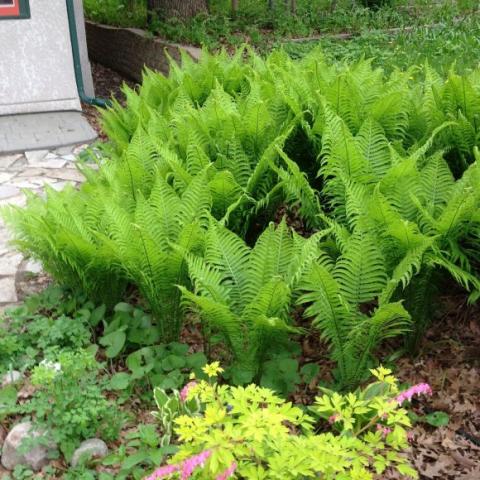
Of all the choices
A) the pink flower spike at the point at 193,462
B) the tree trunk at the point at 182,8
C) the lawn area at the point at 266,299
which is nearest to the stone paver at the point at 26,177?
the lawn area at the point at 266,299

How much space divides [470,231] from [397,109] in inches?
46.6

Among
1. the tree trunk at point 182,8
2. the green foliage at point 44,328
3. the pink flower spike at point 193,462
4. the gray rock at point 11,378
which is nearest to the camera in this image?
the pink flower spike at point 193,462

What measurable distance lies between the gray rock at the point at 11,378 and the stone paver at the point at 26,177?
3.70 ft

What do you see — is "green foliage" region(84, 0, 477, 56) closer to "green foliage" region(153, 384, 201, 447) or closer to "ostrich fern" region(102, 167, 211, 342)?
"ostrich fern" region(102, 167, 211, 342)

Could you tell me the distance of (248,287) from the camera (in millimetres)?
3125

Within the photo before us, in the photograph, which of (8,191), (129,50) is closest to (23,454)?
(8,191)

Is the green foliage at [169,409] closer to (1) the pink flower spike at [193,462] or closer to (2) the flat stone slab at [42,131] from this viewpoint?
(1) the pink flower spike at [193,462]

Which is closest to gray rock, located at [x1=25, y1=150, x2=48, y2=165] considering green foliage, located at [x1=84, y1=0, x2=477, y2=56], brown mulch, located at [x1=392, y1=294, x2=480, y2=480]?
green foliage, located at [x1=84, y1=0, x2=477, y2=56]

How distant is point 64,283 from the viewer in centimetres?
380

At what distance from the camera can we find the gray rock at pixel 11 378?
3.21 meters

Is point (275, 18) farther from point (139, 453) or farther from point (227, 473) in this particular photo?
point (227, 473)

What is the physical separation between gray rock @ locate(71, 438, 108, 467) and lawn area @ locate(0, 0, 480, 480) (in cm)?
2

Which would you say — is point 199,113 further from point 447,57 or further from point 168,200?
point 447,57

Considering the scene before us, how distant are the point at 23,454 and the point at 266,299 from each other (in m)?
1.28
